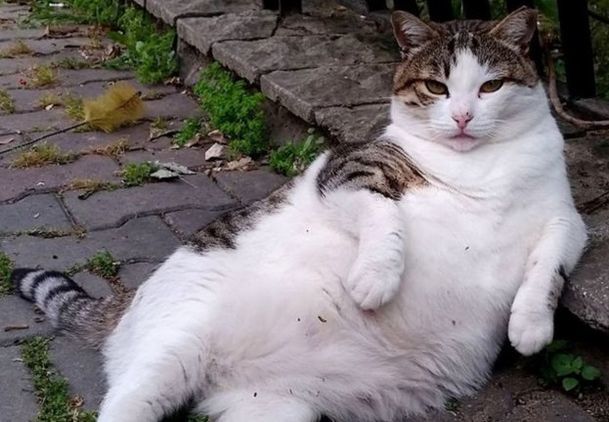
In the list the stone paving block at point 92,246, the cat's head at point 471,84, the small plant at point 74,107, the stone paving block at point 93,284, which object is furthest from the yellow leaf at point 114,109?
the cat's head at point 471,84

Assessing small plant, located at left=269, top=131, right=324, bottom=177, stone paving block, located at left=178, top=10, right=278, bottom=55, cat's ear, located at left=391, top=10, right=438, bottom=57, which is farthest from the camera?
stone paving block, located at left=178, top=10, right=278, bottom=55

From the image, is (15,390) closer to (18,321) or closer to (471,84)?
(18,321)

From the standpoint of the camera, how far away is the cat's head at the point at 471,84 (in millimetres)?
2967

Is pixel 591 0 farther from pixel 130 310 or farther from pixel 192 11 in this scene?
pixel 130 310

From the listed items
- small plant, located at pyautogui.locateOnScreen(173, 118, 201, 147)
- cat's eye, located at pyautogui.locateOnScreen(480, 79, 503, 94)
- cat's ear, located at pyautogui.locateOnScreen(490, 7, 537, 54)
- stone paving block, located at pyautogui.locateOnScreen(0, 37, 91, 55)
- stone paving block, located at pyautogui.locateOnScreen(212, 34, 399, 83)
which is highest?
cat's ear, located at pyautogui.locateOnScreen(490, 7, 537, 54)

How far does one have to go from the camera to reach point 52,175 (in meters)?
4.62

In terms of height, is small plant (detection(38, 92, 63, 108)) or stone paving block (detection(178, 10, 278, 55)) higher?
stone paving block (detection(178, 10, 278, 55))

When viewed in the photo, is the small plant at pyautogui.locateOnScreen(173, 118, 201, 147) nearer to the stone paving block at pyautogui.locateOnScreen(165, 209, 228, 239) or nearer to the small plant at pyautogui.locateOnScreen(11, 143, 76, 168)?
the small plant at pyautogui.locateOnScreen(11, 143, 76, 168)

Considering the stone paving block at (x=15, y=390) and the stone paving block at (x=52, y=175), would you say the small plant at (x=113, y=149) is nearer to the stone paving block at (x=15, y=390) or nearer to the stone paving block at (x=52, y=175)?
the stone paving block at (x=52, y=175)

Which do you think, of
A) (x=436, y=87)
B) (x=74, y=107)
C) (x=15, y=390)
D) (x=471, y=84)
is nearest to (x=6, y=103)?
(x=74, y=107)

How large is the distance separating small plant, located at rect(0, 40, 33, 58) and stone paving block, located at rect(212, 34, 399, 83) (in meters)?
1.78

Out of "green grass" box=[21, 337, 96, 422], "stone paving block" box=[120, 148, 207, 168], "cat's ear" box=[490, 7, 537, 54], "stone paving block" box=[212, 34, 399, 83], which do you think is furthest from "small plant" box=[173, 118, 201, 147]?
"cat's ear" box=[490, 7, 537, 54]

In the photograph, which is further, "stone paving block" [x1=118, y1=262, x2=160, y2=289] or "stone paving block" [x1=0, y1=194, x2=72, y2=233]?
"stone paving block" [x1=0, y1=194, x2=72, y2=233]

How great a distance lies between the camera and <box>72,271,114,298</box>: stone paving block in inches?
140
